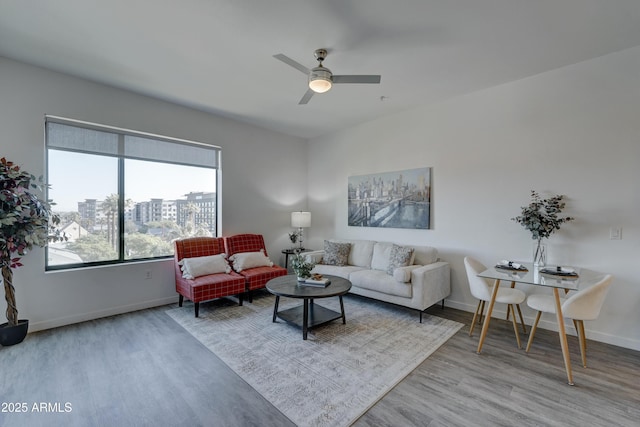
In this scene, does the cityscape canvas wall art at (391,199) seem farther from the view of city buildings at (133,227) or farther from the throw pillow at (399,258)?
the view of city buildings at (133,227)

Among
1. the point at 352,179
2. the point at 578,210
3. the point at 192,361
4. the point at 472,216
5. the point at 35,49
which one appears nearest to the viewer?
the point at 192,361

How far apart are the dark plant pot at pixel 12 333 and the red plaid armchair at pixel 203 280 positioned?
1.49m

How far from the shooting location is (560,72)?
3094 millimetres

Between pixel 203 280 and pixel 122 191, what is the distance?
1.64 m

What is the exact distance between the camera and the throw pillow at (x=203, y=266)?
3.75m

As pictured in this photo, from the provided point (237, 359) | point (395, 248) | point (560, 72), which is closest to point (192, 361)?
point (237, 359)

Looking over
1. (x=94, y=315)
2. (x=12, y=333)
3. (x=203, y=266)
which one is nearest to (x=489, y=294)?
(x=203, y=266)

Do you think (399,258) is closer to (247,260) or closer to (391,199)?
(391,199)

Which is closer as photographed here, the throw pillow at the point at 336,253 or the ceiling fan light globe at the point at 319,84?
the ceiling fan light globe at the point at 319,84

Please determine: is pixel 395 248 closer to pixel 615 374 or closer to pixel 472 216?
pixel 472 216

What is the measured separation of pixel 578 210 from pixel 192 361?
13.8 feet

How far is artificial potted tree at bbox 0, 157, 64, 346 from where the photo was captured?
8.48ft

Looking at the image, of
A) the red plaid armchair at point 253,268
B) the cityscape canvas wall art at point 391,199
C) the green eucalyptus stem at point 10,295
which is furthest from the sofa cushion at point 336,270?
the green eucalyptus stem at point 10,295

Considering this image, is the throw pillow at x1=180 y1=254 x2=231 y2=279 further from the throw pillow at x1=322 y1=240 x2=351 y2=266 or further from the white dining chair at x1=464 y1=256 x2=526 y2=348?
the white dining chair at x1=464 y1=256 x2=526 y2=348
